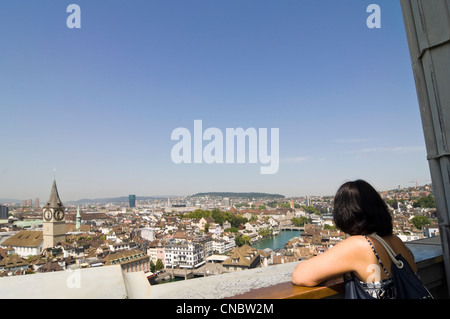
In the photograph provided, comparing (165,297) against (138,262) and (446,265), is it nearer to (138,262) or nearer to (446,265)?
(446,265)

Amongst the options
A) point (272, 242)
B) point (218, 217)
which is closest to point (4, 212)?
point (218, 217)

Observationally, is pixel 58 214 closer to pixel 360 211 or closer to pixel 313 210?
pixel 360 211

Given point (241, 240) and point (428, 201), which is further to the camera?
point (241, 240)

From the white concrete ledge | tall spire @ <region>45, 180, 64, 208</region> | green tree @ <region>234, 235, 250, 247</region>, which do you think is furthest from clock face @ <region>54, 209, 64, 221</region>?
the white concrete ledge

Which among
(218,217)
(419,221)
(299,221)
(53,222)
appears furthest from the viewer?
(218,217)

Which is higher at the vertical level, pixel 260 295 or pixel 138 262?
pixel 260 295

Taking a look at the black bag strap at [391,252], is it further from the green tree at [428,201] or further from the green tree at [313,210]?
the green tree at [313,210]
